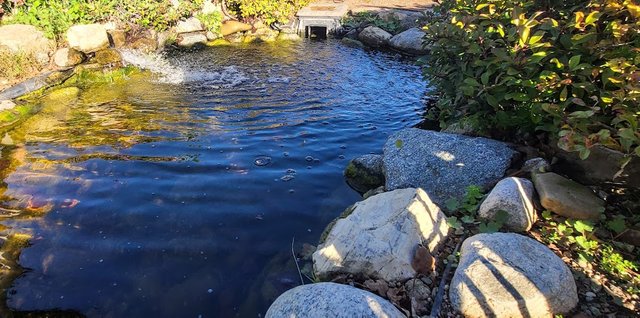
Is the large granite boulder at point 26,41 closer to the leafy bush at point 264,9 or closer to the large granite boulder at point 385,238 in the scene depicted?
the leafy bush at point 264,9

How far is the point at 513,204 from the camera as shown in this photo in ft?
14.6

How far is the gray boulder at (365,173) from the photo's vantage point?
6648 mm

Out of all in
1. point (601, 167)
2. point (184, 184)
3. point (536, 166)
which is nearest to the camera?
point (601, 167)

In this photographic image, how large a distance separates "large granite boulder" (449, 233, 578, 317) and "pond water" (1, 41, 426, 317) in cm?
202

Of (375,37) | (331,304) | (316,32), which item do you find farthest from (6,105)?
(316,32)

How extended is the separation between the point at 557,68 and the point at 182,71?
38.2 ft

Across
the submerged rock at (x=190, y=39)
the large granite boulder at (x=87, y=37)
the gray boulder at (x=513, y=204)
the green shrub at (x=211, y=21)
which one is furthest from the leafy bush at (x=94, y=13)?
the gray boulder at (x=513, y=204)

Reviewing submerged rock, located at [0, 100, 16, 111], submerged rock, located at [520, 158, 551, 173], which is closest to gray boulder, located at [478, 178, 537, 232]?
submerged rock, located at [520, 158, 551, 173]

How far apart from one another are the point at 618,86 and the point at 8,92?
13117mm

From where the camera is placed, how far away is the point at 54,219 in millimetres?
5805

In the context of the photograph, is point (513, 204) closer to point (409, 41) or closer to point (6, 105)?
point (6, 105)

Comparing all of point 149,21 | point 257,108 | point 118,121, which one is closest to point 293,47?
point 149,21

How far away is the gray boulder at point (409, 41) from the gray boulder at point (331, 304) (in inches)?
556

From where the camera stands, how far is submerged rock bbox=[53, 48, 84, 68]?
493 inches
